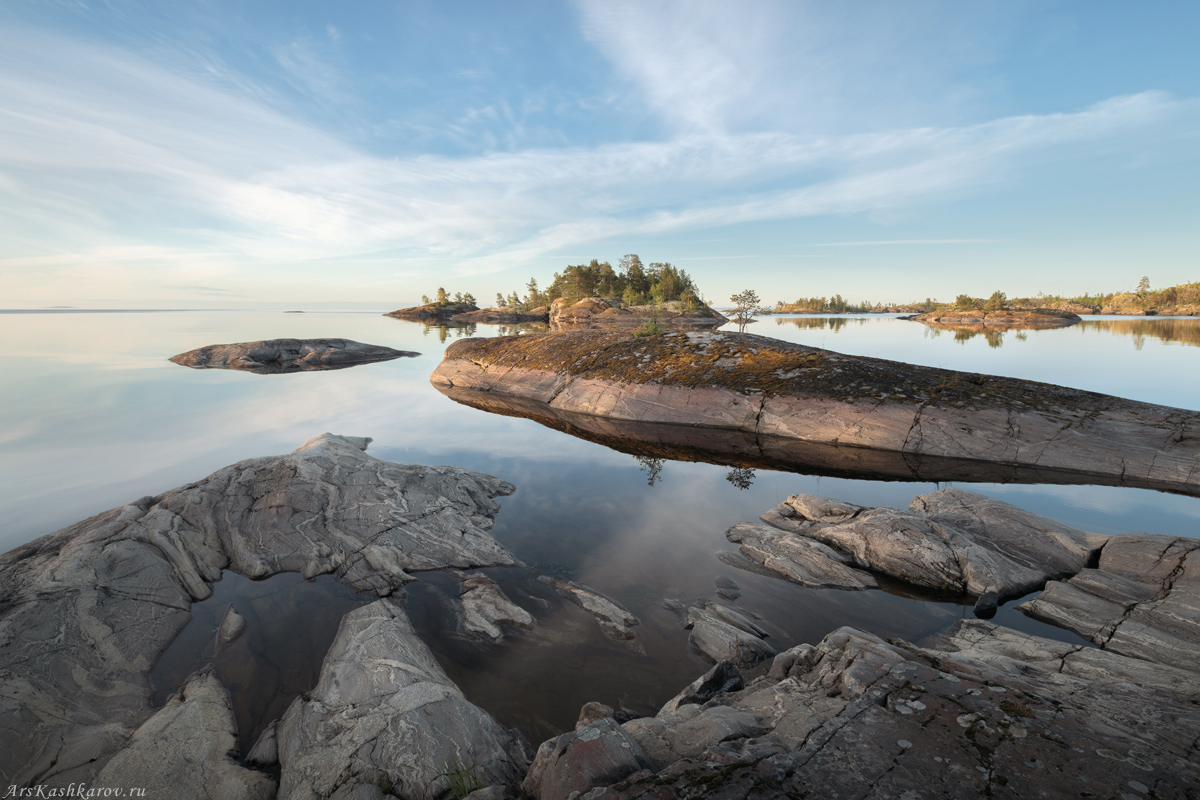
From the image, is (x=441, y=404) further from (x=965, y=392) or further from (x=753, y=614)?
(x=965, y=392)

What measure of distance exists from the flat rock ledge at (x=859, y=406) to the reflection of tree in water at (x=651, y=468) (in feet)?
15.4

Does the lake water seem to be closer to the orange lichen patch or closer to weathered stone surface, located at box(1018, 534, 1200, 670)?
weathered stone surface, located at box(1018, 534, 1200, 670)

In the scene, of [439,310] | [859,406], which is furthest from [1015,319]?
[439,310]

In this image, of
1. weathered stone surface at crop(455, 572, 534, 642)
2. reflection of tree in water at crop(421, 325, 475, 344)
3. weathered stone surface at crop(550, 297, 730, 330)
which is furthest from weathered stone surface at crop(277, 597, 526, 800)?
weathered stone surface at crop(550, 297, 730, 330)

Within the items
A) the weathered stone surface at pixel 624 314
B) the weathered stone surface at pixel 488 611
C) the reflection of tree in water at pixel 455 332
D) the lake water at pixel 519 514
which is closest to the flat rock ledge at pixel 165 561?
the lake water at pixel 519 514

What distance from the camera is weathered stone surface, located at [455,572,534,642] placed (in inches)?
299

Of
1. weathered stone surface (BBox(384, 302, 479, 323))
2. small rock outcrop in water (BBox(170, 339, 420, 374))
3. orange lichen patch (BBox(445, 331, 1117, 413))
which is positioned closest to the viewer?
orange lichen patch (BBox(445, 331, 1117, 413))

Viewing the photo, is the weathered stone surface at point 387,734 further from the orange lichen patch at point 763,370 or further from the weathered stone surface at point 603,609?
the orange lichen patch at point 763,370

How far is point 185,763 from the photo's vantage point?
490cm

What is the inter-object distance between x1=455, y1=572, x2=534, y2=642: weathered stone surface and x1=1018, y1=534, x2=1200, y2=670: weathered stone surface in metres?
9.19

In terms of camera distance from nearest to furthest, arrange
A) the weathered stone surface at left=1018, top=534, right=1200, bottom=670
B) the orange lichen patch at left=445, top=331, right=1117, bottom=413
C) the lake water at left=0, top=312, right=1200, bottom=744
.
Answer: the weathered stone surface at left=1018, top=534, right=1200, bottom=670 < the lake water at left=0, top=312, right=1200, bottom=744 < the orange lichen patch at left=445, top=331, right=1117, bottom=413

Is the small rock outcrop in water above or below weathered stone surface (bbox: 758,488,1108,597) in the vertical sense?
above

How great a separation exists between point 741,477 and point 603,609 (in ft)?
27.1

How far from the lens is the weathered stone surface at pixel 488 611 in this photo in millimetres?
7605
